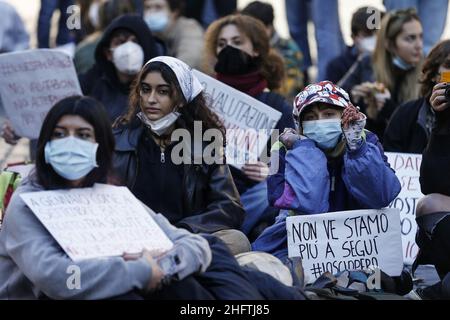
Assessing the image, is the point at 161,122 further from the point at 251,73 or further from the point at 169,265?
the point at 251,73

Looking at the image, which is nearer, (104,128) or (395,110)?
(104,128)

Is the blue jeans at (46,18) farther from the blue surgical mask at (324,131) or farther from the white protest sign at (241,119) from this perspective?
the blue surgical mask at (324,131)

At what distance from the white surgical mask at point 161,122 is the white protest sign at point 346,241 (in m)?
0.92

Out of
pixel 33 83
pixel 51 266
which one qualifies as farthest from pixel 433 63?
pixel 51 266

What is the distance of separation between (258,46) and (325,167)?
2.44 meters

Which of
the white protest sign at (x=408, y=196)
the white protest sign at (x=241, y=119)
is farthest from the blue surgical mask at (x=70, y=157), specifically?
the white protest sign at (x=408, y=196)

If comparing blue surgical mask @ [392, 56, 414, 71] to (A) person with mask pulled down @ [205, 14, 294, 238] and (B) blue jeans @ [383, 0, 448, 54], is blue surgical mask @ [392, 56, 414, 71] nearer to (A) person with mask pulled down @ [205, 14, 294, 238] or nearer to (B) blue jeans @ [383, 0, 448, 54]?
(A) person with mask pulled down @ [205, 14, 294, 238]

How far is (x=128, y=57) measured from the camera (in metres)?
9.94

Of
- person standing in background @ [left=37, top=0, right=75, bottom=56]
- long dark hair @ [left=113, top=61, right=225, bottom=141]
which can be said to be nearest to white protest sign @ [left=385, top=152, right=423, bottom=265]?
long dark hair @ [left=113, top=61, right=225, bottom=141]
